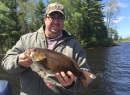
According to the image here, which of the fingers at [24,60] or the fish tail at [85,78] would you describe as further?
the fish tail at [85,78]

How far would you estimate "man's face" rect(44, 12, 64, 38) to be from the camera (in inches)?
125

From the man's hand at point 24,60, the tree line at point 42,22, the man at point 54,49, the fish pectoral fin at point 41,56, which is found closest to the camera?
the fish pectoral fin at point 41,56

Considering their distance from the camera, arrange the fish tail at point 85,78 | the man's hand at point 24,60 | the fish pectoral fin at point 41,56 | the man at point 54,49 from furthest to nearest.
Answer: the man at point 54,49
the fish tail at point 85,78
the man's hand at point 24,60
the fish pectoral fin at point 41,56

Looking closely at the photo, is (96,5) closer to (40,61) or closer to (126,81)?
(126,81)

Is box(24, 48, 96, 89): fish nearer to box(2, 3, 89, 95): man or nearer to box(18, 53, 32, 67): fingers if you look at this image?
box(18, 53, 32, 67): fingers

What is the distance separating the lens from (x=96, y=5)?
5034cm

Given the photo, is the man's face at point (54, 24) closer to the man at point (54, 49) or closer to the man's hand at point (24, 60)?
the man at point (54, 49)

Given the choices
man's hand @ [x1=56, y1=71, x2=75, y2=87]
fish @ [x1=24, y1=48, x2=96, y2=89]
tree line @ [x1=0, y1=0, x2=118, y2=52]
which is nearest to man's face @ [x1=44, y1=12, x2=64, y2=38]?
fish @ [x1=24, y1=48, x2=96, y2=89]

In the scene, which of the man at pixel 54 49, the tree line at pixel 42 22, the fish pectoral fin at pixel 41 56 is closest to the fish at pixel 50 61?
the fish pectoral fin at pixel 41 56

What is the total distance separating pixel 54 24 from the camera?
3.18 metres

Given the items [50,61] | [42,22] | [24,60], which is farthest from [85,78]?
[42,22]

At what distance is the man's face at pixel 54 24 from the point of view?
125 inches

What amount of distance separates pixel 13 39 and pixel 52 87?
3029 centimetres

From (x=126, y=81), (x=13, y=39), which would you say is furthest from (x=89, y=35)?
(x=126, y=81)
